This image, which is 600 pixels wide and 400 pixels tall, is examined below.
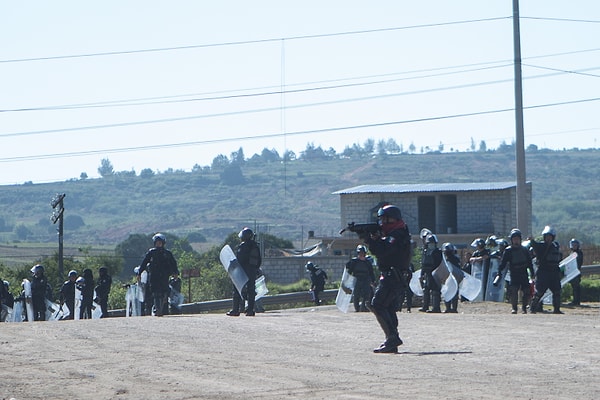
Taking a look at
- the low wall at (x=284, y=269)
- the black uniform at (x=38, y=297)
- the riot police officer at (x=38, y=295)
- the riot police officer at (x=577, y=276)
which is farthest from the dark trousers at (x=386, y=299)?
the low wall at (x=284, y=269)

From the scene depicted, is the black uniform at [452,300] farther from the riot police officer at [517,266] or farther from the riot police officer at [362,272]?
the riot police officer at [362,272]

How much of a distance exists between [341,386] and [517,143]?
23.0 m

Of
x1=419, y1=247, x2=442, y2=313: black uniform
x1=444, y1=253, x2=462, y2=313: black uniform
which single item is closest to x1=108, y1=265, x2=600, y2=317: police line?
x1=444, y1=253, x2=462, y2=313: black uniform

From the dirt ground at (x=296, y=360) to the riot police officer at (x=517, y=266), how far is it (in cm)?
369

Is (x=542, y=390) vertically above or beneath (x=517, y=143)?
beneath

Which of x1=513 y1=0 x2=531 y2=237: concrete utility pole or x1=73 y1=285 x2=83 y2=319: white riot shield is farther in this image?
x1=513 y1=0 x2=531 y2=237: concrete utility pole

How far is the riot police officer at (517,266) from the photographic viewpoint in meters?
22.0

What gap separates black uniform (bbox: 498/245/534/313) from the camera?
22031mm

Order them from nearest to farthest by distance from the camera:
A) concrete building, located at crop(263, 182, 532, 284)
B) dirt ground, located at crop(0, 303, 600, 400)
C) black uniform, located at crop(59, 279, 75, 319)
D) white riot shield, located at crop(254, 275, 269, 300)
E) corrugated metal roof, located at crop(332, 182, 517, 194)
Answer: dirt ground, located at crop(0, 303, 600, 400) → white riot shield, located at crop(254, 275, 269, 300) → black uniform, located at crop(59, 279, 75, 319) → concrete building, located at crop(263, 182, 532, 284) → corrugated metal roof, located at crop(332, 182, 517, 194)

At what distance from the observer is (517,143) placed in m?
32.0

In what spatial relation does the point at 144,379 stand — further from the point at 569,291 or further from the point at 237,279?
the point at 569,291

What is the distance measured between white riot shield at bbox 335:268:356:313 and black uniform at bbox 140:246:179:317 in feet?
13.3

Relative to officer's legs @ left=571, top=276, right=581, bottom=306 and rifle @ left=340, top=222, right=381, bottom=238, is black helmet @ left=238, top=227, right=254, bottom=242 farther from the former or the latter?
officer's legs @ left=571, top=276, right=581, bottom=306

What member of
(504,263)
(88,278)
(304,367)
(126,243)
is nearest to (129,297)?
(88,278)
